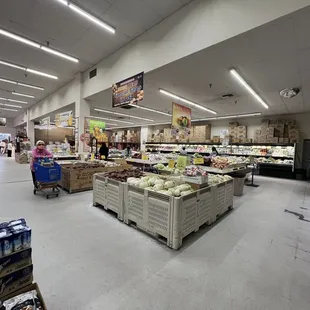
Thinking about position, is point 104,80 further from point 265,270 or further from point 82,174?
point 265,270

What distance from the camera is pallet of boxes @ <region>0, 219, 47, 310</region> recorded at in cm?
134

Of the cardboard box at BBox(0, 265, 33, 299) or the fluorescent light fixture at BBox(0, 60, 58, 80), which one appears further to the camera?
Result: the fluorescent light fixture at BBox(0, 60, 58, 80)

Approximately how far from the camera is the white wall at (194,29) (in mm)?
3213

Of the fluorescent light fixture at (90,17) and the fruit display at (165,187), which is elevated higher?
the fluorescent light fixture at (90,17)

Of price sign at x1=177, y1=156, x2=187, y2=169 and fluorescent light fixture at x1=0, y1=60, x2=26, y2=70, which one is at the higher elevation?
fluorescent light fixture at x1=0, y1=60, x2=26, y2=70

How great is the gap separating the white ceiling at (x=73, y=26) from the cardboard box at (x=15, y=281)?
17.5 ft

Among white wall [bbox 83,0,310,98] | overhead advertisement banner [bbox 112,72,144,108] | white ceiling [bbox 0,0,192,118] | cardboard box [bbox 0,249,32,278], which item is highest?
white ceiling [bbox 0,0,192,118]

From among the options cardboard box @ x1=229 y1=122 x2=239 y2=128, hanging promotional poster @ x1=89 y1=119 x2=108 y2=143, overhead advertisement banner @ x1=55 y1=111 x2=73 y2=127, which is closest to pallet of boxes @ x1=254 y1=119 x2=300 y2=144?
cardboard box @ x1=229 y1=122 x2=239 y2=128

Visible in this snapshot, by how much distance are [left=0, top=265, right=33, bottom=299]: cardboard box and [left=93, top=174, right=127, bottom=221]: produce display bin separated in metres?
2.03

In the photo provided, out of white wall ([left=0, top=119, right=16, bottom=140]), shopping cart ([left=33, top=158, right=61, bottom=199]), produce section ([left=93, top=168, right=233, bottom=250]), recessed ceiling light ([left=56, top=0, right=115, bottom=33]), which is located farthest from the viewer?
white wall ([left=0, top=119, right=16, bottom=140])

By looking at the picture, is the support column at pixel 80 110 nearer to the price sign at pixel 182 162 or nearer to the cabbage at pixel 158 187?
the price sign at pixel 182 162

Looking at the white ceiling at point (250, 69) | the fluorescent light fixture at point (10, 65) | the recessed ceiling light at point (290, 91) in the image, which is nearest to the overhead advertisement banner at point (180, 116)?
the white ceiling at point (250, 69)

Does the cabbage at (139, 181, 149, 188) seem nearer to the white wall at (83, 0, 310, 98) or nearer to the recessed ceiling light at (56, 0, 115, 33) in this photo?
the white wall at (83, 0, 310, 98)

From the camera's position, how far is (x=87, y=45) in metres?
6.11
